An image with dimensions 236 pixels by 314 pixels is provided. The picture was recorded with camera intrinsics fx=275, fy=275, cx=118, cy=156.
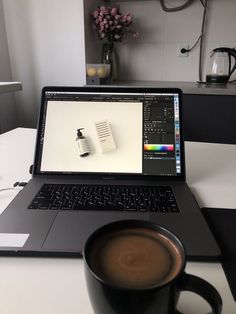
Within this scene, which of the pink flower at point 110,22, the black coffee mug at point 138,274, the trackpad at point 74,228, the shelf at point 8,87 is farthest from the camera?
the pink flower at point 110,22

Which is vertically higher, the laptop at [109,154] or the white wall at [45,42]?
the white wall at [45,42]

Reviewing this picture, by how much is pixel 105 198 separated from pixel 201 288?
0.34m

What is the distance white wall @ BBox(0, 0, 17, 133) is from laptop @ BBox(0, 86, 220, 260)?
163 centimetres

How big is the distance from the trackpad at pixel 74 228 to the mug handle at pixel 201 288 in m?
0.20

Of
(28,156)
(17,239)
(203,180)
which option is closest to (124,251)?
(17,239)

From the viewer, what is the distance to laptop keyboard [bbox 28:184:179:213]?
564mm

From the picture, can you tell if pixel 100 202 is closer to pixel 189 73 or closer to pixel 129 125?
pixel 129 125

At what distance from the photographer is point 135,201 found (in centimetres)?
59

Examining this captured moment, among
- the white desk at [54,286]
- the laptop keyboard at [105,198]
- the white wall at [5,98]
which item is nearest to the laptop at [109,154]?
the laptop keyboard at [105,198]

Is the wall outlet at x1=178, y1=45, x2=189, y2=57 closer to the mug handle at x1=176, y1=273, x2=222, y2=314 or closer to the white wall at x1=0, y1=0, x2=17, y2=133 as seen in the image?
the white wall at x1=0, y1=0, x2=17, y2=133

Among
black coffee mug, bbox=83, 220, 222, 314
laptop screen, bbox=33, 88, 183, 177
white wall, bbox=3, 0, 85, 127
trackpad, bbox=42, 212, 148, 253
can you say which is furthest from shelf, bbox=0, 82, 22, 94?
white wall, bbox=3, 0, 85, 127

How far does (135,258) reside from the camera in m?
0.30

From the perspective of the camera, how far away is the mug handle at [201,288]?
275mm

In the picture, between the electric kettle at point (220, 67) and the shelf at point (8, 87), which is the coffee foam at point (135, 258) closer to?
the shelf at point (8, 87)
